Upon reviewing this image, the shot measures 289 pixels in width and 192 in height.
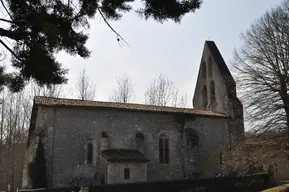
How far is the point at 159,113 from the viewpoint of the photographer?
1118 inches

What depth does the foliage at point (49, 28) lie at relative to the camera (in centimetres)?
564

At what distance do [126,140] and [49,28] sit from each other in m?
21.9

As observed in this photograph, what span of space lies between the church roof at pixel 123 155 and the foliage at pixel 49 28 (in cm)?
1815

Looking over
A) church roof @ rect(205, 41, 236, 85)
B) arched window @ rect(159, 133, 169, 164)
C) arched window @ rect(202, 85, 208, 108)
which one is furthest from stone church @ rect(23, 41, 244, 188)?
arched window @ rect(202, 85, 208, 108)

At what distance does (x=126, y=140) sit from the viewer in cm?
2670

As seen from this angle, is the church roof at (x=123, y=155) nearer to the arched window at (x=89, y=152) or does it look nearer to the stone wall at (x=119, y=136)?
the stone wall at (x=119, y=136)

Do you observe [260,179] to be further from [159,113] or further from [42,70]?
[42,70]

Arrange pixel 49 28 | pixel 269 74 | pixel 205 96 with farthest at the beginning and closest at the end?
1. pixel 205 96
2. pixel 269 74
3. pixel 49 28

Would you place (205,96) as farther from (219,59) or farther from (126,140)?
(126,140)

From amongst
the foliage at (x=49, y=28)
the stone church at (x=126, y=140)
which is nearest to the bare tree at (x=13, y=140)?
the stone church at (x=126, y=140)

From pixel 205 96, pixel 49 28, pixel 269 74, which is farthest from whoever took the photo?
pixel 205 96

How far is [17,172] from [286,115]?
3564 cm

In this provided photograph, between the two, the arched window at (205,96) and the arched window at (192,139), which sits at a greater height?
the arched window at (205,96)

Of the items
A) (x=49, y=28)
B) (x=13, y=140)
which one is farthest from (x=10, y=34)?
(x=13, y=140)
